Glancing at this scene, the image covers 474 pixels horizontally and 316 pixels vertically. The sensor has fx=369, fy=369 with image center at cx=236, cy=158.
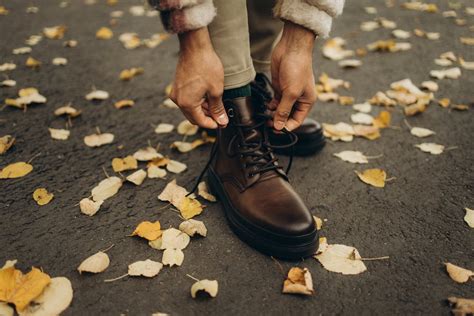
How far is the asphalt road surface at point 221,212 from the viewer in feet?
3.38

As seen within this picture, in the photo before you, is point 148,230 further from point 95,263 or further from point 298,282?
point 298,282

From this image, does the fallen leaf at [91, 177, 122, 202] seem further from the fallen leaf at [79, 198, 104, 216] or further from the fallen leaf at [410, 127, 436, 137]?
the fallen leaf at [410, 127, 436, 137]

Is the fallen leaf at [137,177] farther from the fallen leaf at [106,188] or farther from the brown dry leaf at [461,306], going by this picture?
the brown dry leaf at [461,306]

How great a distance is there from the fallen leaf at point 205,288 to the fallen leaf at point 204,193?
40cm

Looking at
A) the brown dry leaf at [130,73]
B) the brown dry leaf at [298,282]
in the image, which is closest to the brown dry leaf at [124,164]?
the brown dry leaf at [298,282]

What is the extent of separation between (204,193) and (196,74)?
0.53 m

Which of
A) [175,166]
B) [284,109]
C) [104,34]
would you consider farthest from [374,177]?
[104,34]

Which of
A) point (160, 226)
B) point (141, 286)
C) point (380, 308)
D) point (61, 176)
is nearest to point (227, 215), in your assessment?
point (160, 226)

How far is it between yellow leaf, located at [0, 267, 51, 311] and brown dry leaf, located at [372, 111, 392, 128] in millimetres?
1583

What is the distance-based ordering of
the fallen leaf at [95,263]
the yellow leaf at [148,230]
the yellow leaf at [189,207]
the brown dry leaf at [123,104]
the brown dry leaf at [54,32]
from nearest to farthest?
the fallen leaf at [95,263], the yellow leaf at [148,230], the yellow leaf at [189,207], the brown dry leaf at [123,104], the brown dry leaf at [54,32]

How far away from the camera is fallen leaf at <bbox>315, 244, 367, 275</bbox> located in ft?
3.66

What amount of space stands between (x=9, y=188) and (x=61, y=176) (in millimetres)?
182

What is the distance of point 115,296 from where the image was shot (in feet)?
3.34

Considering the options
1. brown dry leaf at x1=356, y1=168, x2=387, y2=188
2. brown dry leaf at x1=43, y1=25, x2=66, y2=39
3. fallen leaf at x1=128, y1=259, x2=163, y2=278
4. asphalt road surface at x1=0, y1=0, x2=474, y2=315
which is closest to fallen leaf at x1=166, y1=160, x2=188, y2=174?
asphalt road surface at x1=0, y1=0, x2=474, y2=315
